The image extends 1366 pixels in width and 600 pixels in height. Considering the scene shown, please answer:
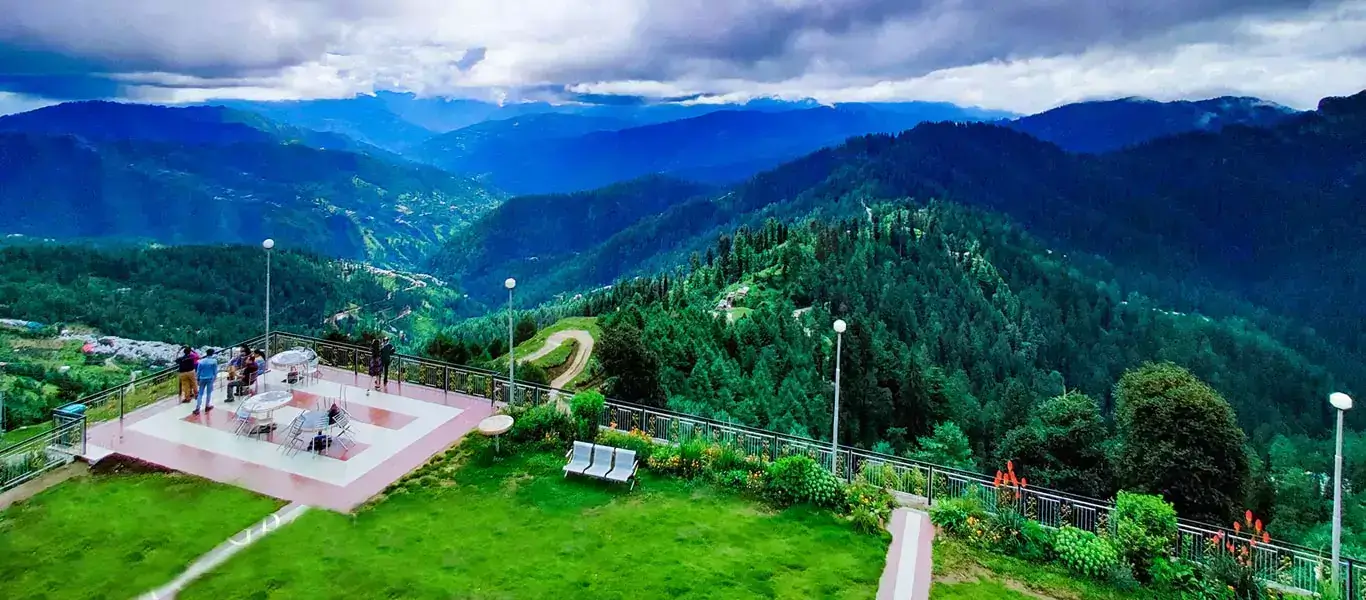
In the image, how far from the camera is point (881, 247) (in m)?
120

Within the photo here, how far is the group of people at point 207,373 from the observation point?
2203cm


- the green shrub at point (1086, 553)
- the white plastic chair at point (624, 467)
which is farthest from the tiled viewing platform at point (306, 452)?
the green shrub at point (1086, 553)

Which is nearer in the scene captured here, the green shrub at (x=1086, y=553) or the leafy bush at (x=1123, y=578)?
the leafy bush at (x=1123, y=578)

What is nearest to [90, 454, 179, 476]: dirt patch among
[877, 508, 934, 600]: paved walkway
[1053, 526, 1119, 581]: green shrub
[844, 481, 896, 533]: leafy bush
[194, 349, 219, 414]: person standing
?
[194, 349, 219, 414]: person standing

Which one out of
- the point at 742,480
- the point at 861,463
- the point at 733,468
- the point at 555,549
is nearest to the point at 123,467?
the point at 555,549

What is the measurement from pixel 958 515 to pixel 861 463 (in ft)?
10.9

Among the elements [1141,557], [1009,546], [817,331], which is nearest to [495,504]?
[1009,546]

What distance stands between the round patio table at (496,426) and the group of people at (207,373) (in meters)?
8.68

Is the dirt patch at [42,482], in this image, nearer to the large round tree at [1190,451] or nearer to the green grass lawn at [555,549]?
the green grass lawn at [555,549]

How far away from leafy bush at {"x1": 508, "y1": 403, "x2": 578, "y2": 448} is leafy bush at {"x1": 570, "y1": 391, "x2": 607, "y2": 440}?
240 mm

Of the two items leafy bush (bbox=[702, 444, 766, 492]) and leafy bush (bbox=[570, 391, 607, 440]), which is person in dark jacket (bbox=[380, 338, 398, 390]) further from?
leafy bush (bbox=[702, 444, 766, 492])

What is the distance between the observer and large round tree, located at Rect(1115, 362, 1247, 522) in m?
29.2

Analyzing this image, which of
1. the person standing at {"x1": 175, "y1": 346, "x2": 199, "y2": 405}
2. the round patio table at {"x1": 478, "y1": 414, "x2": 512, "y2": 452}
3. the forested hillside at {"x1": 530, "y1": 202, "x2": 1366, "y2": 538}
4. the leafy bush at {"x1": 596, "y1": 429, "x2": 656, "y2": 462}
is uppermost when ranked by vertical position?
the person standing at {"x1": 175, "y1": 346, "x2": 199, "y2": 405}

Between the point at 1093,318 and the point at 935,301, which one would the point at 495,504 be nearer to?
the point at 935,301
